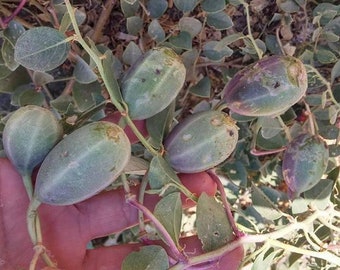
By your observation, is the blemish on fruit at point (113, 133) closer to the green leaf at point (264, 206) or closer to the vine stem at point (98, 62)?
the vine stem at point (98, 62)

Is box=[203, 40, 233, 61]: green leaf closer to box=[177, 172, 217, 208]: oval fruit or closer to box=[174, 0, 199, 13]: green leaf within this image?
box=[174, 0, 199, 13]: green leaf

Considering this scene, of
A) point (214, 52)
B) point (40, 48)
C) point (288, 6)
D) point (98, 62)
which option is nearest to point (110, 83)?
point (98, 62)

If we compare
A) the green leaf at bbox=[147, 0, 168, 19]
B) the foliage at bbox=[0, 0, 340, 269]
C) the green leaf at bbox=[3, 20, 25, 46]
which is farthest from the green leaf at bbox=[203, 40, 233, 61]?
the green leaf at bbox=[3, 20, 25, 46]

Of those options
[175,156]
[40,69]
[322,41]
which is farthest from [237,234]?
[322,41]

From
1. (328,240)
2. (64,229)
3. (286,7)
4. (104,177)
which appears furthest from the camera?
(328,240)

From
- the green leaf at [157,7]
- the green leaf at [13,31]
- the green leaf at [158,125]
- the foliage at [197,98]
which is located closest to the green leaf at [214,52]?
the foliage at [197,98]

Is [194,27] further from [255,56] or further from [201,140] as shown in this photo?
[201,140]
